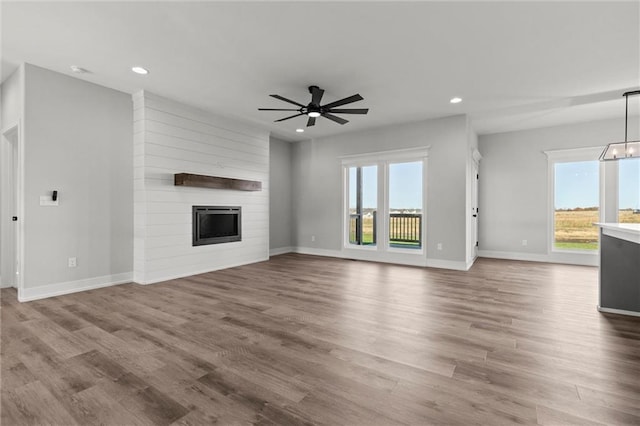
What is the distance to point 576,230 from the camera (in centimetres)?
607

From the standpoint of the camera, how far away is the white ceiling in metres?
2.58

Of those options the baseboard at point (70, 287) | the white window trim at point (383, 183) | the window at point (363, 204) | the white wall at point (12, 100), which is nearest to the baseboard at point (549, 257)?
the white window trim at point (383, 183)

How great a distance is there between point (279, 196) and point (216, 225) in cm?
231

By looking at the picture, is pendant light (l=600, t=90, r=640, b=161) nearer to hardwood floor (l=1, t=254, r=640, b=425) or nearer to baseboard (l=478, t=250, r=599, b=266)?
hardwood floor (l=1, t=254, r=640, b=425)

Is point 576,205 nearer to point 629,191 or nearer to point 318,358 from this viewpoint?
point 629,191

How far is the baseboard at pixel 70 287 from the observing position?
141 inches

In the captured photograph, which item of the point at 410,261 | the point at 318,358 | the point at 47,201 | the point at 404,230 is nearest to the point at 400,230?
the point at 404,230

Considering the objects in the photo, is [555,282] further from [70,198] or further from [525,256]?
[70,198]

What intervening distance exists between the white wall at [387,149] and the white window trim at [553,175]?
7.70 ft

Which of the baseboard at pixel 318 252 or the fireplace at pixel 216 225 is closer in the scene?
the fireplace at pixel 216 225

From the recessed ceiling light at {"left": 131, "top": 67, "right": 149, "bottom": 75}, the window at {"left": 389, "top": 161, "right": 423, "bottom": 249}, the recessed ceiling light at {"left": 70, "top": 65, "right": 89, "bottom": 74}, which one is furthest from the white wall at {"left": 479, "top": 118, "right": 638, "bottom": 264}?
the recessed ceiling light at {"left": 70, "top": 65, "right": 89, "bottom": 74}

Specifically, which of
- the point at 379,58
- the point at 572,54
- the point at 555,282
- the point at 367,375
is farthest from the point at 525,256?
the point at 367,375

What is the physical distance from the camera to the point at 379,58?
134 inches

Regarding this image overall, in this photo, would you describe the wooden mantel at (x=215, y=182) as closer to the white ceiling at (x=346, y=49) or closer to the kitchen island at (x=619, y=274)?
the white ceiling at (x=346, y=49)
